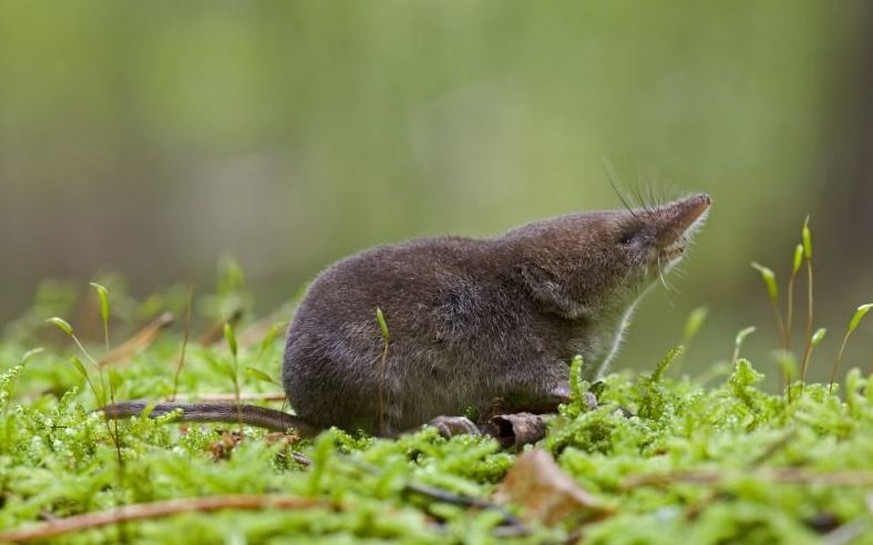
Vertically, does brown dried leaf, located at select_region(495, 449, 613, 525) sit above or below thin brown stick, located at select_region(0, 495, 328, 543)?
below

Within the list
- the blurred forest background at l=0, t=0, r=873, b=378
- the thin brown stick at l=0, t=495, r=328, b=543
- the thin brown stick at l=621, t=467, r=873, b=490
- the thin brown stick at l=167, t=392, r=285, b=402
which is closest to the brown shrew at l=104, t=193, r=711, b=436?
the thin brown stick at l=167, t=392, r=285, b=402

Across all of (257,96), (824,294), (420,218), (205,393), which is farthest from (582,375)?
(257,96)

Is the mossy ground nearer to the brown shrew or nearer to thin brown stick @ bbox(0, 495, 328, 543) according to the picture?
thin brown stick @ bbox(0, 495, 328, 543)

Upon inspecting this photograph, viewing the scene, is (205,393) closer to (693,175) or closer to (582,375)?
(582,375)

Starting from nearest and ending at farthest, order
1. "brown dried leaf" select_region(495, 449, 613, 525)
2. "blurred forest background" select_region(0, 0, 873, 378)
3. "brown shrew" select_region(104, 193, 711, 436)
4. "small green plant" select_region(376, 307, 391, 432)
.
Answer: "brown dried leaf" select_region(495, 449, 613, 525), "small green plant" select_region(376, 307, 391, 432), "brown shrew" select_region(104, 193, 711, 436), "blurred forest background" select_region(0, 0, 873, 378)

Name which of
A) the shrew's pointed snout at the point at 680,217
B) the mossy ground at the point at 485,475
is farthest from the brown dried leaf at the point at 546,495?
the shrew's pointed snout at the point at 680,217

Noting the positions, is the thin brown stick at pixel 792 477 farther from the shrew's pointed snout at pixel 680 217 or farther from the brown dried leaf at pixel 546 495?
the shrew's pointed snout at pixel 680 217

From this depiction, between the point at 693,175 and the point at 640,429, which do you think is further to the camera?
the point at 693,175
